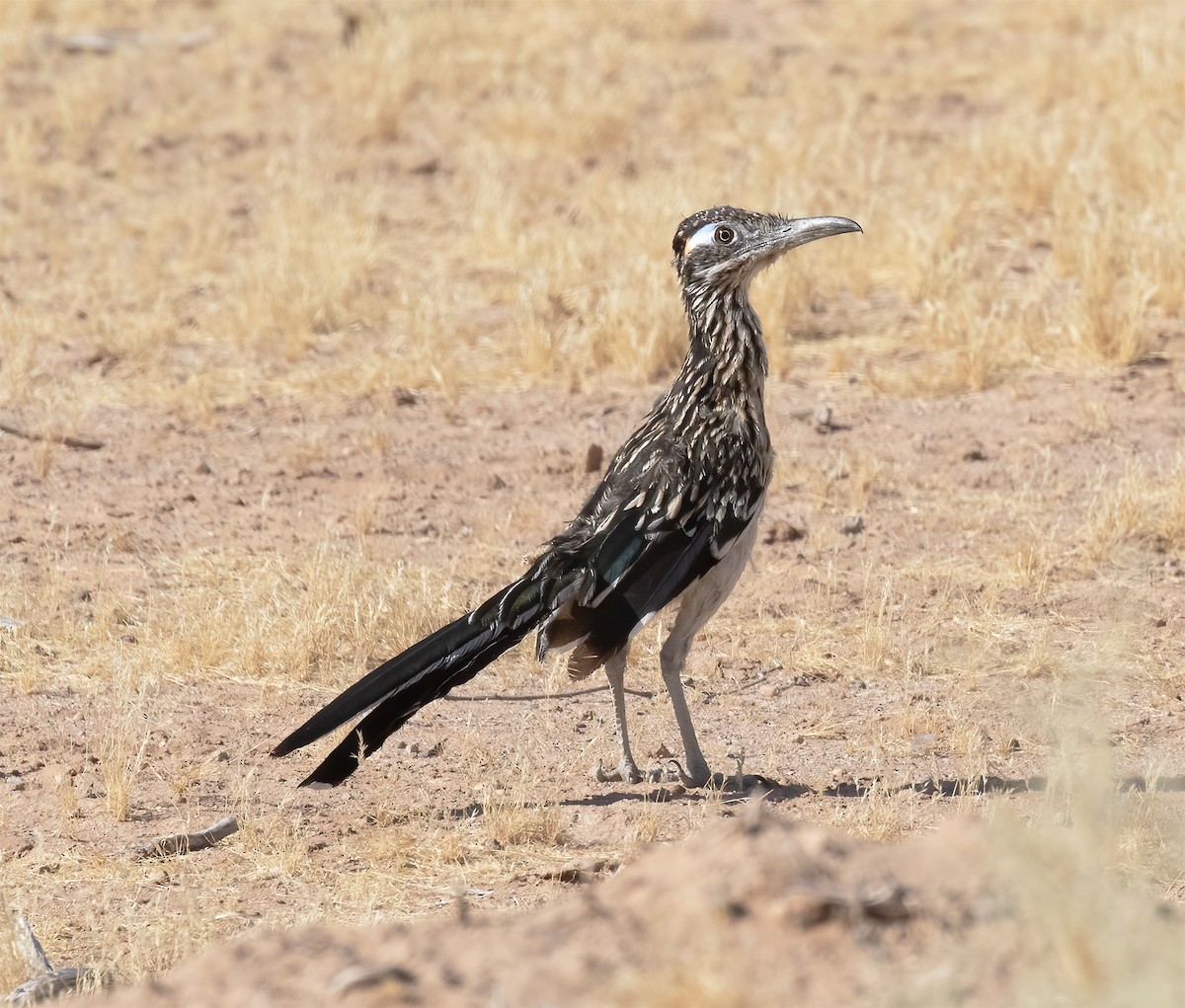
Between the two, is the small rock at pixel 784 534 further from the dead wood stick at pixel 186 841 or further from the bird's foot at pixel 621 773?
A: the dead wood stick at pixel 186 841

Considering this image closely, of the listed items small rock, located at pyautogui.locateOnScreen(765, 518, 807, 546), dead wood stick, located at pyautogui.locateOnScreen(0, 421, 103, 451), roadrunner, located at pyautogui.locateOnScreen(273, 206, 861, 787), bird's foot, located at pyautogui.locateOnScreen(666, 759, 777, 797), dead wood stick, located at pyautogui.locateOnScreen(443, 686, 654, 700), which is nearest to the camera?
roadrunner, located at pyautogui.locateOnScreen(273, 206, 861, 787)

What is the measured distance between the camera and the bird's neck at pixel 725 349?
21.9 feet

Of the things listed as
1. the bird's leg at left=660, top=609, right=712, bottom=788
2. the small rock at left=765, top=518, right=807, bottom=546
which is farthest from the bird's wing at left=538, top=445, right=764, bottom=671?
the small rock at left=765, top=518, right=807, bottom=546

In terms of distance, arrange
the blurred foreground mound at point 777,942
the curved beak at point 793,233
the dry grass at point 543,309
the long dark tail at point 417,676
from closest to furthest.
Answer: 1. the blurred foreground mound at point 777,942
2. the long dark tail at point 417,676
3. the dry grass at point 543,309
4. the curved beak at point 793,233

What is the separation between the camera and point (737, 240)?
22.3ft

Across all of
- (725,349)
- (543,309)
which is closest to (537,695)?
(725,349)

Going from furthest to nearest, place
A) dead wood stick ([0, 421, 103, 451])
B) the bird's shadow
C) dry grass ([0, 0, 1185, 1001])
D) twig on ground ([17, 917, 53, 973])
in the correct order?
dead wood stick ([0, 421, 103, 451]) < the bird's shadow < dry grass ([0, 0, 1185, 1001]) < twig on ground ([17, 917, 53, 973])

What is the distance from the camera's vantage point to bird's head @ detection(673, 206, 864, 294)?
267 inches

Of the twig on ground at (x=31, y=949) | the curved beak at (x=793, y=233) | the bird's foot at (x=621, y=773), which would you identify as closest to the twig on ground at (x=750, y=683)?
the bird's foot at (x=621, y=773)

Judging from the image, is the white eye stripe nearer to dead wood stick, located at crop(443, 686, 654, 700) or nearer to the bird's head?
the bird's head

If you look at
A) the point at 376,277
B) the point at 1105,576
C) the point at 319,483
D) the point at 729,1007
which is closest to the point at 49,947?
the point at 729,1007

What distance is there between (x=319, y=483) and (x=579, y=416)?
69.6 inches

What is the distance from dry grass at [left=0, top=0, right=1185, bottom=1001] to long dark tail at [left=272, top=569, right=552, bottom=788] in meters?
0.37

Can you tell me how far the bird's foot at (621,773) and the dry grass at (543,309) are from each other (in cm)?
28
